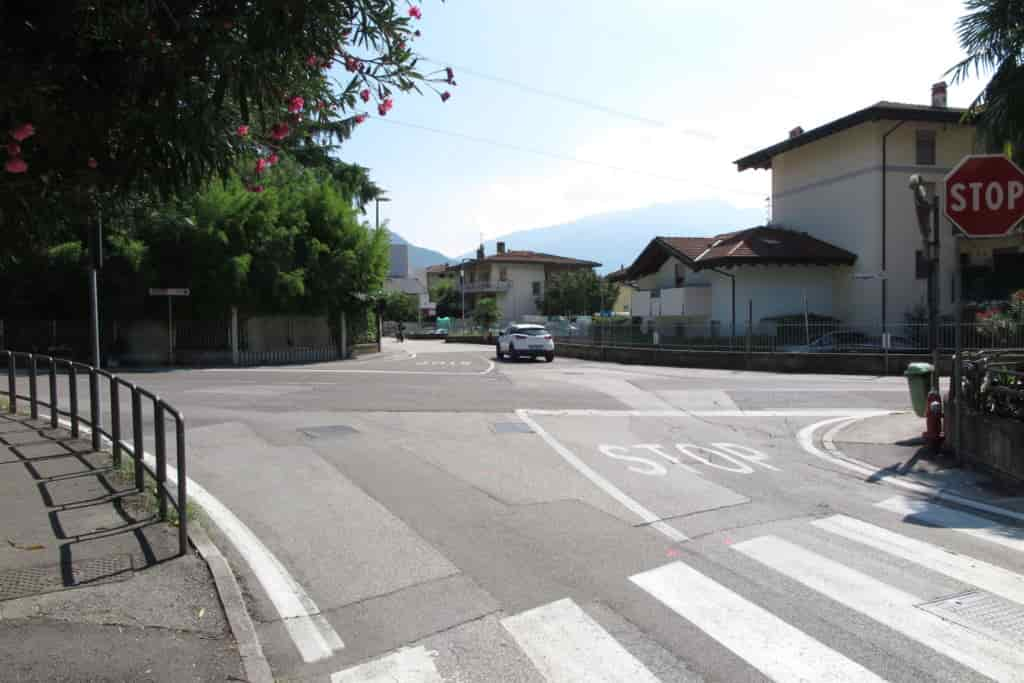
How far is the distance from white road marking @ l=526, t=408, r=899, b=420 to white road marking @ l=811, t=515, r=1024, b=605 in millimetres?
7178

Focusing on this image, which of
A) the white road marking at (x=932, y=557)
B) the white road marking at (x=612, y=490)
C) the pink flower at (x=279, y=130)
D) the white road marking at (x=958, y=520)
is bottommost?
the white road marking at (x=958, y=520)

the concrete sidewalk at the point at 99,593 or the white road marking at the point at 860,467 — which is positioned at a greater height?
the concrete sidewalk at the point at 99,593

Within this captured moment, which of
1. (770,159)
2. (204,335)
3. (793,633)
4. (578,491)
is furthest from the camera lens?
(770,159)

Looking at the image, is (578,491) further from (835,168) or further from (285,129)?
(835,168)

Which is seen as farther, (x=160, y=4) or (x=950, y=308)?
(x=950, y=308)

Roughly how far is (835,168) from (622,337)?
10.9 m

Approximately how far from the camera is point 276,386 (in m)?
19.4

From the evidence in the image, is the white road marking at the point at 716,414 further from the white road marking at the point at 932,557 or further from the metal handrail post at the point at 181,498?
the metal handrail post at the point at 181,498

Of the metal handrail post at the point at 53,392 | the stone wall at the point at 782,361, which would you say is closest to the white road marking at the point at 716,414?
the metal handrail post at the point at 53,392

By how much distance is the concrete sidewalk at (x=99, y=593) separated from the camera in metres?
4.04

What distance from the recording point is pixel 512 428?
41.4 ft

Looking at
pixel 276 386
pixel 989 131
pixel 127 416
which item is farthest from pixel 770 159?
pixel 127 416

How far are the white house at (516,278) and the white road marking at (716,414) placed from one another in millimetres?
62475

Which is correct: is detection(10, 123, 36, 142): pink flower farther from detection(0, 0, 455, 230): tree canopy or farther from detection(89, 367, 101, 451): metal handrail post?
detection(89, 367, 101, 451): metal handrail post
